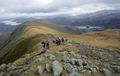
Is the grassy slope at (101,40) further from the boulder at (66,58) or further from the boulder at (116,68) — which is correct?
the boulder at (66,58)

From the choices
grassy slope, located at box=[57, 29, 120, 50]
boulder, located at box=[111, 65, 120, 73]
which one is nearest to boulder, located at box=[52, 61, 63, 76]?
boulder, located at box=[111, 65, 120, 73]

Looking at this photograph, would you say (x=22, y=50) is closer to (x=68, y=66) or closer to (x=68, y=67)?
(x=68, y=66)

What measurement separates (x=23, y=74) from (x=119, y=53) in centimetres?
2878

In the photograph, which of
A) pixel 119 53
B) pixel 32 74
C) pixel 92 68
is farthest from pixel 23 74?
pixel 119 53

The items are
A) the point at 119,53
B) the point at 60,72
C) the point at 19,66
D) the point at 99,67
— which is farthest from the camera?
the point at 119,53

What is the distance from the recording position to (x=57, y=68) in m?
52.7

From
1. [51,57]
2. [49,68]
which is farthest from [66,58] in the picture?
[49,68]

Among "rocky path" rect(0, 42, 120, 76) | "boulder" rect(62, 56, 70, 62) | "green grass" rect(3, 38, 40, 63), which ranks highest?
"boulder" rect(62, 56, 70, 62)

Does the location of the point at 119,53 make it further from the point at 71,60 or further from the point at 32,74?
the point at 32,74

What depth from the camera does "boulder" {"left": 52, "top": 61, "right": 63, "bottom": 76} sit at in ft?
169

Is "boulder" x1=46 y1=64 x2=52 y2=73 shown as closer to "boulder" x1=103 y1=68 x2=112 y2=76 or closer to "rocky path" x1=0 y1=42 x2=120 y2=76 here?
"rocky path" x1=0 y1=42 x2=120 y2=76

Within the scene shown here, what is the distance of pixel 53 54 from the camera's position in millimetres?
59500

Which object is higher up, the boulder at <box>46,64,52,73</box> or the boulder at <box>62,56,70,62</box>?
the boulder at <box>62,56,70,62</box>

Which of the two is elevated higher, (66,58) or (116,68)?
(66,58)
